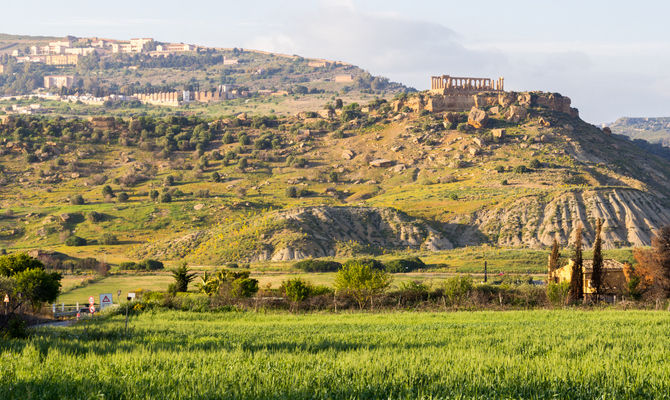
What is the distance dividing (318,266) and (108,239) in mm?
38257

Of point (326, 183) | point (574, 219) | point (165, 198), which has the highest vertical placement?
point (326, 183)

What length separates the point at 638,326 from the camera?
2966cm

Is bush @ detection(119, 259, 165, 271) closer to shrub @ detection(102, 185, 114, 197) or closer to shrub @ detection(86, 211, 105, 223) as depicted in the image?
shrub @ detection(86, 211, 105, 223)

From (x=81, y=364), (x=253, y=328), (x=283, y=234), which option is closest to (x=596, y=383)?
(x=81, y=364)

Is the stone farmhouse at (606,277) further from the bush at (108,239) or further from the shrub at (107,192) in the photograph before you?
the shrub at (107,192)

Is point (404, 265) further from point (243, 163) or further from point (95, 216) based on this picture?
point (243, 163)

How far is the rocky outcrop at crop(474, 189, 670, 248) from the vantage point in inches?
3812

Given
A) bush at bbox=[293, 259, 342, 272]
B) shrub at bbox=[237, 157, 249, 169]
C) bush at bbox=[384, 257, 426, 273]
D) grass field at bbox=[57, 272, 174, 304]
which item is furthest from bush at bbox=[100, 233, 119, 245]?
bush at bbox=[384, 257, 426, 273]

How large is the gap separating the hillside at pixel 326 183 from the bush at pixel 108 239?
254 mm

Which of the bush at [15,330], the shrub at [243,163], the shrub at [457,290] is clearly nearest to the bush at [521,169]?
the shrub at [243,163]

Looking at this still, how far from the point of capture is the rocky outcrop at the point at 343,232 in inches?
3693

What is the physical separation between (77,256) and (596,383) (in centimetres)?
8690

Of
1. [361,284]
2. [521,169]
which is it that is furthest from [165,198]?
[361,284]

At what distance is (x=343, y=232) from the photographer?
101 meters
